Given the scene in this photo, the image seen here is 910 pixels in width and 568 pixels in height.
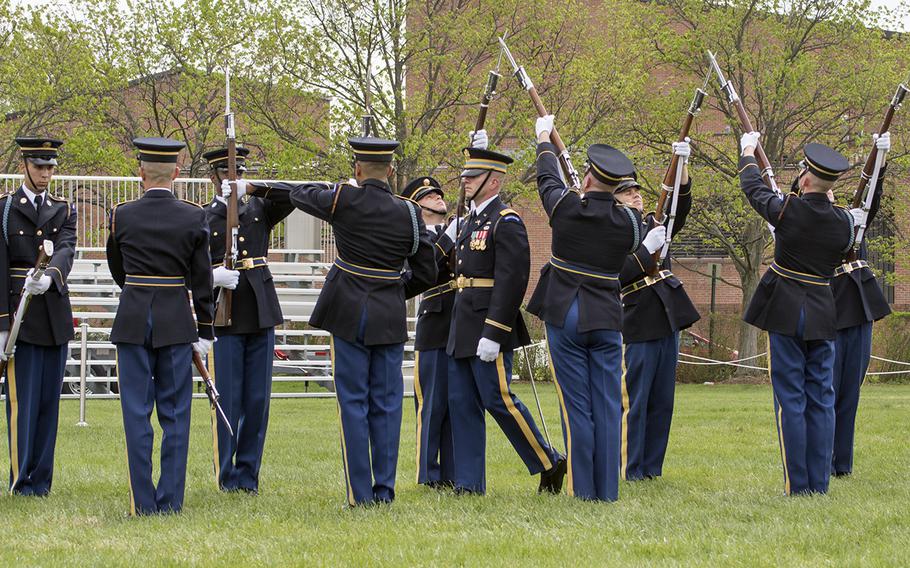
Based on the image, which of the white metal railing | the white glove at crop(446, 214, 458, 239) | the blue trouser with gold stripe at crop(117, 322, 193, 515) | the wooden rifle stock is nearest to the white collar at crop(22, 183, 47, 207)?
the blue trouser with gold stripe at crop(117, 322, 193, 515)

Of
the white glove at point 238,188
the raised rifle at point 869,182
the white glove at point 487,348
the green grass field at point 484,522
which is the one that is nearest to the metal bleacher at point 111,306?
the green grass field at point 484,522

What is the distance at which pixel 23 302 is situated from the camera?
728 centimetres

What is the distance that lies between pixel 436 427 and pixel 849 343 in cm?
310

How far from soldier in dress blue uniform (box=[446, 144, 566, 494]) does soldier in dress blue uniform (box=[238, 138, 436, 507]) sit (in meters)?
0.50

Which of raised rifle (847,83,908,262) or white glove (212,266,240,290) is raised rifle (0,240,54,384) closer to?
white glove (212,266,240,290)

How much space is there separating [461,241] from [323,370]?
1303cm

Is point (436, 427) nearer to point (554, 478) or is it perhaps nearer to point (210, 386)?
point (554, 478)

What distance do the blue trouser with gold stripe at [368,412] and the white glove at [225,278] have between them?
31.9 inches

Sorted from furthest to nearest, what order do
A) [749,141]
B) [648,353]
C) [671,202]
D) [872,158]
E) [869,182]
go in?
[872,158], [869,182], [671,202], [648,353], [749,141]

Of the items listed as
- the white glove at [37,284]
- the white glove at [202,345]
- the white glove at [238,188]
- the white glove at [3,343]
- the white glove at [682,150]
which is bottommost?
the white glove at [3,343]

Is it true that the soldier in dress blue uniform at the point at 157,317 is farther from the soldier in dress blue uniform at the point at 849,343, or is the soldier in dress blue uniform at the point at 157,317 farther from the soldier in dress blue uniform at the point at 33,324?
the soldier in dress blue uniform at the point at 849,343

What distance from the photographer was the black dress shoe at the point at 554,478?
7559 millimetres

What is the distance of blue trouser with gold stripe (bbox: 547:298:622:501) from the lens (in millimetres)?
7109

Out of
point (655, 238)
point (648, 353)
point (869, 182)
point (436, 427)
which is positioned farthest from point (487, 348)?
point (869, 182)
